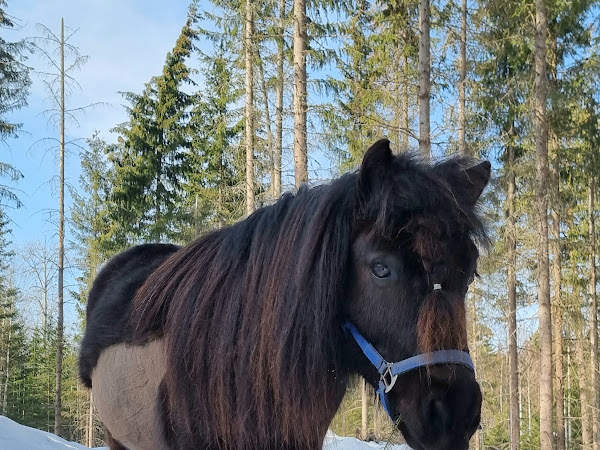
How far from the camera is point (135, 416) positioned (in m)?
2.48

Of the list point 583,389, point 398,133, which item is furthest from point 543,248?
point 583,389

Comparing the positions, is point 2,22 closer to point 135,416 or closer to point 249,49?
point 249,49

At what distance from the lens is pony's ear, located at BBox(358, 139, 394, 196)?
176 cm

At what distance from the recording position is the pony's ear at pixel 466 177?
1.93 metres

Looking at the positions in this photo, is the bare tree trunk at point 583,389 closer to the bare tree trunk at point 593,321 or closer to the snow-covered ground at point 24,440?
the bare tree trunk at point 593,321

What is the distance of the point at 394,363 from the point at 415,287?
0.26 meters

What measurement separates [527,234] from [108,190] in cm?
1473

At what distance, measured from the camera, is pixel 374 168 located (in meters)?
1.81

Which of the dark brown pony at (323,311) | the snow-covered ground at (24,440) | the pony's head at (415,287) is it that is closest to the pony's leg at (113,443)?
the dark brown pony at (323,311)

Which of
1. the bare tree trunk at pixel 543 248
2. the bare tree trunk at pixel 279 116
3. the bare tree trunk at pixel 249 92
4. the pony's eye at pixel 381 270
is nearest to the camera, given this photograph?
the pony's eye at pixel 381 270

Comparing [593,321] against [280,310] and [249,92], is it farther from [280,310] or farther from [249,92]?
[280,310]

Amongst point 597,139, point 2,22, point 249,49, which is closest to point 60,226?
point 2,22

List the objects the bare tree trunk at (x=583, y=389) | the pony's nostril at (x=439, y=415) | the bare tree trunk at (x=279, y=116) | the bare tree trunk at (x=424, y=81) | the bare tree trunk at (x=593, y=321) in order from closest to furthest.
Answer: the pony's nostril at (x=439, y=415) → the bare tree trunk at (x=424, y=81) → the bare tree trunk at (x=279, y=116) → the bare tree trunk at (x=593, y=321) → the bare tree trunk at (x=583, y=389)

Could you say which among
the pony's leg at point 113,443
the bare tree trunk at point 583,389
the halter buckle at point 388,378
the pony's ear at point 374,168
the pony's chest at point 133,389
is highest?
the pony's ear at point 374,168
